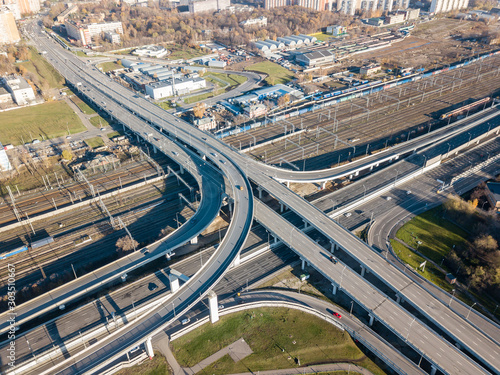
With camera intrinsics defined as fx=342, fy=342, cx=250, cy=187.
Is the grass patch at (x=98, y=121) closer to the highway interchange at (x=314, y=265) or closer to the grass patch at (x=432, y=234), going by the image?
the highway interchange at (x=314, y=265)

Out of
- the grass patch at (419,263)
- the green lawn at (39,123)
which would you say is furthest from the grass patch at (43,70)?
the grass patch at (419,263)

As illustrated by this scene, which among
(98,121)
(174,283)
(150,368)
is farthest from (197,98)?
(150,368)

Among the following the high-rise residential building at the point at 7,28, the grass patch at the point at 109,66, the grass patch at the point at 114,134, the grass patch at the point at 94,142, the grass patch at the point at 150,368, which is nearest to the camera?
the grass patch at the point at 150,368

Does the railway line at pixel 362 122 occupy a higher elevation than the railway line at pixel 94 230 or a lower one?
higher

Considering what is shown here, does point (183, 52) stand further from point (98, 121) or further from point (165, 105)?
point (98, 121)

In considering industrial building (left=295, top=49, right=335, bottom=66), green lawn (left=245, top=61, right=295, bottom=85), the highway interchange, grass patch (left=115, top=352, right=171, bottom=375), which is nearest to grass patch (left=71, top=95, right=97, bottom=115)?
the highway interchange

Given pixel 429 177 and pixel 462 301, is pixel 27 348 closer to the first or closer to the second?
pixel 462 301
